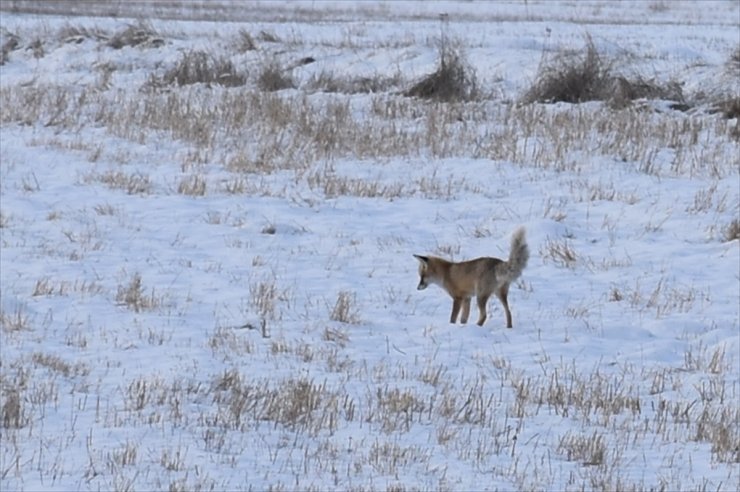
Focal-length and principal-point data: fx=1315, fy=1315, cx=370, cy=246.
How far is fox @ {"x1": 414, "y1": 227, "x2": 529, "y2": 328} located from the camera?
Answer: 376 inches

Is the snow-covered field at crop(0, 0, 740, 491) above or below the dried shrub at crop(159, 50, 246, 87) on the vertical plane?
above

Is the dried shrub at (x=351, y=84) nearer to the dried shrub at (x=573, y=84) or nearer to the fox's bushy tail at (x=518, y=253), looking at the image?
the dried shrub at (x=573, y=84)

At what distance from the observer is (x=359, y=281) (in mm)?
11266

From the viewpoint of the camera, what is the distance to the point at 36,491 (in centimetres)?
623

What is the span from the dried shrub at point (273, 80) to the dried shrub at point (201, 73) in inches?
20.8

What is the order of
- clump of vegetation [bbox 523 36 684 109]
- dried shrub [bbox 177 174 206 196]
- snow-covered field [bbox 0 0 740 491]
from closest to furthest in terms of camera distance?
snow-covered field [bbox 0 0 740 491] < dried shrub [bbox 177 174 206 196] < clump of vegetation [bbox 523 36 684 109]

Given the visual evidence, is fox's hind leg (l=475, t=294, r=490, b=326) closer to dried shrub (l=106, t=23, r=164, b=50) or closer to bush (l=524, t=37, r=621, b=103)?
bush (l=524, t=37, r=621, b=103)

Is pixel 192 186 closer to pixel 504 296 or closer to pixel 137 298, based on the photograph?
pixel 137 298

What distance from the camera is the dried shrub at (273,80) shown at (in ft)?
74.0

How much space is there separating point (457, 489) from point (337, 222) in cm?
712

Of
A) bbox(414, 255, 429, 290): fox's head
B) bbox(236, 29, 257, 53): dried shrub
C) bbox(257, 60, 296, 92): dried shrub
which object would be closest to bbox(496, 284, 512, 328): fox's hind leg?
bbox(414, 255, 429, 290): fox's head

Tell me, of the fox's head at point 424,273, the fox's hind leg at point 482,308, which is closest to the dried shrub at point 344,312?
the fox's head at point 424,273

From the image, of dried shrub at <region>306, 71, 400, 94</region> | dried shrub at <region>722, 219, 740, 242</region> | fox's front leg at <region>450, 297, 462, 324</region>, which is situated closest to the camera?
fox's front leg at <region>450, 297, 462, 324</region>

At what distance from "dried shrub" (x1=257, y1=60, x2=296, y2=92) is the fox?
12.7 m
